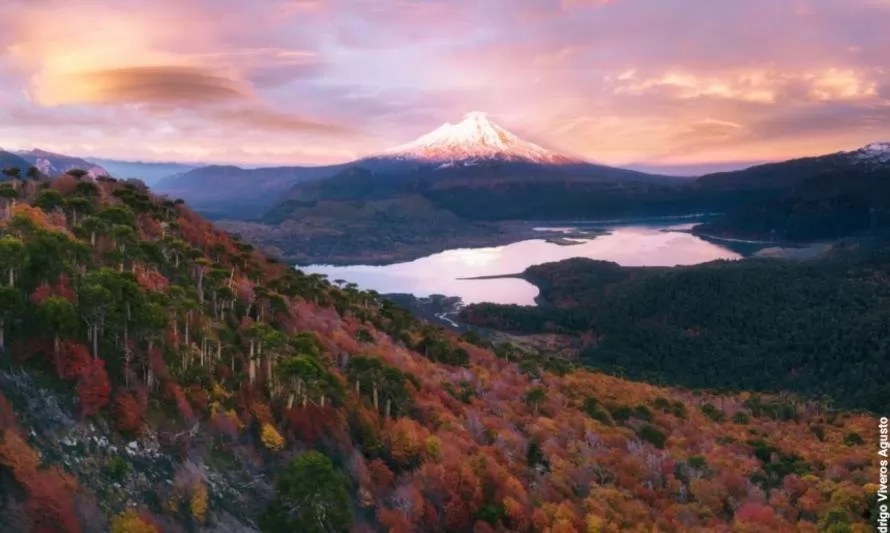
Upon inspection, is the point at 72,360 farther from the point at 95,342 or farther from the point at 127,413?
the point at 127,413

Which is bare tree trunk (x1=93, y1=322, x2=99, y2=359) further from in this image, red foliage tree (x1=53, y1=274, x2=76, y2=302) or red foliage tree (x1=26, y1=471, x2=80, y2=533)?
red foliage tree (x1=26, y1=471, x2=80, y2=533)

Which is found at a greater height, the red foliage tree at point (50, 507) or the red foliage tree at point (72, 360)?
the red foliage tree at point (72, 360)

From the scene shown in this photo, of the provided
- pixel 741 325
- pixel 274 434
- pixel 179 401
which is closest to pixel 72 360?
pixel 179 401

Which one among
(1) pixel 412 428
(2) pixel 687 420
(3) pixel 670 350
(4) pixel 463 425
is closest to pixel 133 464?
(1) pixel 412 428

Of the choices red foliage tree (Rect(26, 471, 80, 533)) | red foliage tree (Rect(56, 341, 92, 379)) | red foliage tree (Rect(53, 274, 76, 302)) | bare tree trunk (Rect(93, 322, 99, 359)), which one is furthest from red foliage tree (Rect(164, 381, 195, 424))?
red foliage tree (Rect(26, 471, 80, 533))

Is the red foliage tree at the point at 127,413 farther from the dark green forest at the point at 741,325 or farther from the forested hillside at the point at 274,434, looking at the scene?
the dark green forest at the point at 741,325

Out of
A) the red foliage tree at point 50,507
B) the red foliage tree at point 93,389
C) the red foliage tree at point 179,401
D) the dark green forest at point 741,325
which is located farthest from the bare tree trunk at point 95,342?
the dark green forest at point 741,325

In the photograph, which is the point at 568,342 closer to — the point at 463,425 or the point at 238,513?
the point at 463,425
